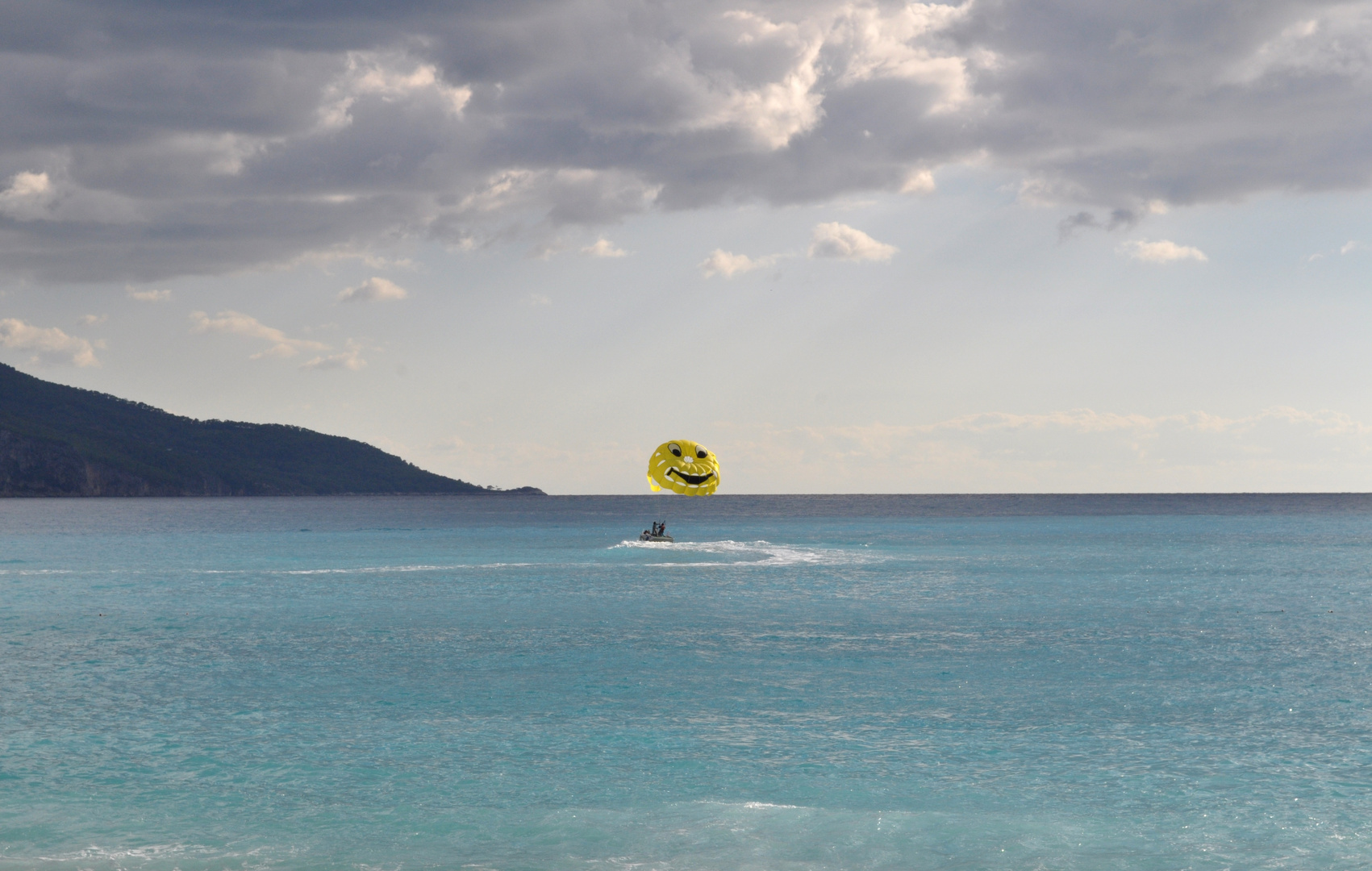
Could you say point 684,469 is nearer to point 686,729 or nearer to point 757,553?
point 686,729

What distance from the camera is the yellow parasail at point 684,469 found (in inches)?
2219

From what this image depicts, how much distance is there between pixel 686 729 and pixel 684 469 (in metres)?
31.0

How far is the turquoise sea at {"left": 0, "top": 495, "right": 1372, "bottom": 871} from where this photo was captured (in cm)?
1855

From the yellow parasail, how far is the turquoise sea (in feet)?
20.4

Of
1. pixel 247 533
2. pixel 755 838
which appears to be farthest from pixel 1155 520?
pixel 755 838

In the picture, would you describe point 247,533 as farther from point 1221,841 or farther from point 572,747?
point 1221,841

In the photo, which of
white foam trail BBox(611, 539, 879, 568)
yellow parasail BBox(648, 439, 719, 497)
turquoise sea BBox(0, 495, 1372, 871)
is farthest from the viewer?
white foam trail BBox(611, 539, 879, 568)

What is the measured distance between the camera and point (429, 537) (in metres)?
136

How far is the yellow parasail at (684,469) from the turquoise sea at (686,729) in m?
6.21

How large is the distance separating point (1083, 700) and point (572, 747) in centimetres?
1513

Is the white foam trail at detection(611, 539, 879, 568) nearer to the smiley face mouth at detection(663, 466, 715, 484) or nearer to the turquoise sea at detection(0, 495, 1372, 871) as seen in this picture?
the turquoise sea at detection(0, 495, 1372, 871)

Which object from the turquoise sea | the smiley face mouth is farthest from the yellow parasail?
the turquoise sea

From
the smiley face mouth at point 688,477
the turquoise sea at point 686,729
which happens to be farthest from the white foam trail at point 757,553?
the smiley face mouth at point 688,477

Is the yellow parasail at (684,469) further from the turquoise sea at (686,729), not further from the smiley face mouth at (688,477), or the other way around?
the turquoise sea at (686,729)
